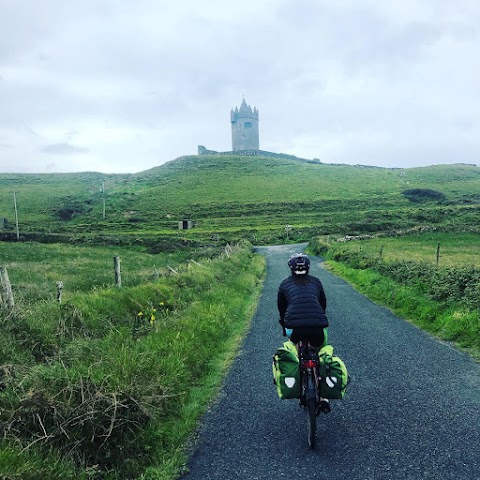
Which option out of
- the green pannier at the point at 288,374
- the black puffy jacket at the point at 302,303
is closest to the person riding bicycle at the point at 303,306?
the black puffy jacket at the point at 302,303

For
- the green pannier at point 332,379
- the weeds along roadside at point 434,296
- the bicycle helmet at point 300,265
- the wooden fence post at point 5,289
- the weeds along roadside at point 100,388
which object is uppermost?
the bicycle helmet at point 300,265

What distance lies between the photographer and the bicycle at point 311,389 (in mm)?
5156

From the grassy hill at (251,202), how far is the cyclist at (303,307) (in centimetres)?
4702

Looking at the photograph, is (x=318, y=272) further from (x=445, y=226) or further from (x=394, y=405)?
(x=445, y=226)

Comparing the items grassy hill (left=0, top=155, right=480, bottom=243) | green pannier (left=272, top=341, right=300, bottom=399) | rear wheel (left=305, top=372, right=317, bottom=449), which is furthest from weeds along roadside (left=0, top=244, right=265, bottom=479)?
grassy hill (left=0, top=155, right=480, bottom=243)

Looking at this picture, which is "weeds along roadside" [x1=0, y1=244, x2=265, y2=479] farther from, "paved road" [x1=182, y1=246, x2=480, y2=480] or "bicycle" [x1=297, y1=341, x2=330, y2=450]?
"bicycle" [x1=297, y1=341, x2=330, y2=450]

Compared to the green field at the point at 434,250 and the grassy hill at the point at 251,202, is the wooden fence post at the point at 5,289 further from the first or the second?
the grassy hill at the point at 251,202

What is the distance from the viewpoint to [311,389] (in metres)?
5.23

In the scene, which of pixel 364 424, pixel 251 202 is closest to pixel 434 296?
pixel 364 424

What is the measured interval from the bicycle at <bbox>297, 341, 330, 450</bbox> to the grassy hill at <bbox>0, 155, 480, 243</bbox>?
4762 centimetres

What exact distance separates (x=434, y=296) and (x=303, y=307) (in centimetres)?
878

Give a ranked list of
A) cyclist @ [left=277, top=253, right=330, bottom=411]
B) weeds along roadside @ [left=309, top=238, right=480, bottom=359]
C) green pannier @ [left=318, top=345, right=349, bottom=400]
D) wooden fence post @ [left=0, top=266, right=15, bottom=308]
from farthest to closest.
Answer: weeds along roadside @ [left=309, top=238, right=480, bottom=359]
wooden fence post @ [left=0, top=266, right=15, bottom=308]
cyclist @ [left=277, top=253, right=330, bottom=411]
green pannier @ [left=318, top=345, right=349, bottom=400]

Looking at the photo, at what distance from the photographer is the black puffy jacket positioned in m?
5.59

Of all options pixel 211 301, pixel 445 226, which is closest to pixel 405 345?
pixel 211 301
